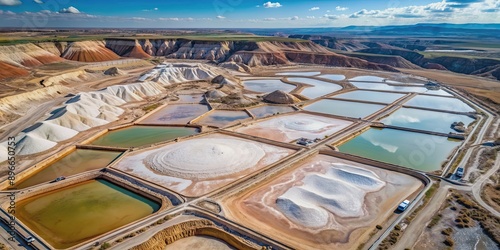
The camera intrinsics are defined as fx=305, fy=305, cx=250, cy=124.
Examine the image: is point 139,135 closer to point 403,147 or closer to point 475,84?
point 403,147

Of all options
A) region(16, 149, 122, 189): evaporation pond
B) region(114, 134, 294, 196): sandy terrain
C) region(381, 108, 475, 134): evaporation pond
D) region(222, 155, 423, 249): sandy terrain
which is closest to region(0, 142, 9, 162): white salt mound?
region(16, 149, 122, 189): evaporation pond

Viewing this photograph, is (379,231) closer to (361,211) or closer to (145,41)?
(361,211)

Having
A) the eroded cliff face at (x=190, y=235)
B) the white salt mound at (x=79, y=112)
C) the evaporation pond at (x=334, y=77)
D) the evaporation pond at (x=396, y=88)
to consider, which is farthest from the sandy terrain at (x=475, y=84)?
the white salt mound at (x=79, y=112)

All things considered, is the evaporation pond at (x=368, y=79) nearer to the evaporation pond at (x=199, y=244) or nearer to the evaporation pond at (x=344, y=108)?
the evaporation pond at (x=344, y=108)

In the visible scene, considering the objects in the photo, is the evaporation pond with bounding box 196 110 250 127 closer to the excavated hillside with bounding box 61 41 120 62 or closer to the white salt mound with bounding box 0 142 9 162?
the white salt mound with bounding box 0 142 9 162

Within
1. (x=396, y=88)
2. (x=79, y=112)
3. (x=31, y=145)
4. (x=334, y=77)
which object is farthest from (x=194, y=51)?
(x=31, y=145)

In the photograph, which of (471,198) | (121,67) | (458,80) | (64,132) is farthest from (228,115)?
(458,80)
